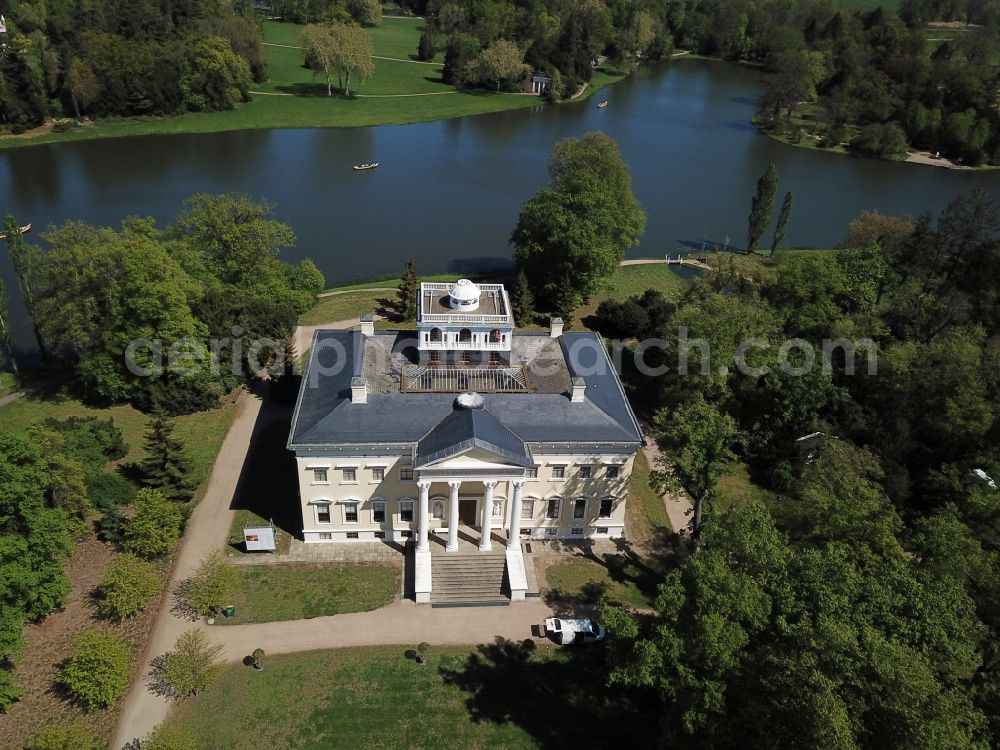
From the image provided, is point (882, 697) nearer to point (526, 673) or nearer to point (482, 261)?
point (526, 673)

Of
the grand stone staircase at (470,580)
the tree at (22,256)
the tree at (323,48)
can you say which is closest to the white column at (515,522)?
the grand stone staircase at (470,580)

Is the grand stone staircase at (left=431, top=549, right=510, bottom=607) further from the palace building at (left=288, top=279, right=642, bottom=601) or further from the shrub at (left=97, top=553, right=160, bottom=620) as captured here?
the shrub at (left=97, top=553, right=160, bottom=620)

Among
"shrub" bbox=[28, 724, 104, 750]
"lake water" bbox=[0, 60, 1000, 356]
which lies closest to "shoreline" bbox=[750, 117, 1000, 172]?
"lake water" bbox=[0, 60, 1000, 356]

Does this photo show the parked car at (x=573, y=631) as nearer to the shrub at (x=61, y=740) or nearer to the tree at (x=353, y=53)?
the shrub at (x=61, y=740)

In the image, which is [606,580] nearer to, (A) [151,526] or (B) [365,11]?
(A) [151,526]

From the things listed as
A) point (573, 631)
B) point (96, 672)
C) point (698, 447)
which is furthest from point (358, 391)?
point (698, 447)

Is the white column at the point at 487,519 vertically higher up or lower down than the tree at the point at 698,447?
lower down
